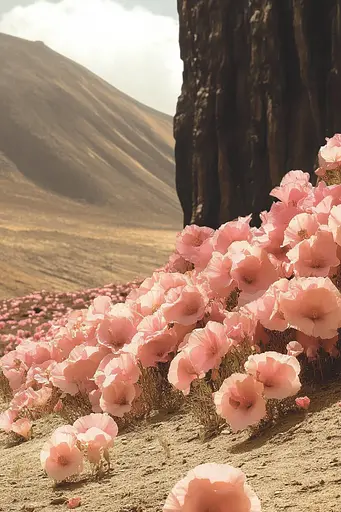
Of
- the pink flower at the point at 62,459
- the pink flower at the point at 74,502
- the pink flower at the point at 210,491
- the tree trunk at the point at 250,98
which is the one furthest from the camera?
the tree trunk at the point at 250,98

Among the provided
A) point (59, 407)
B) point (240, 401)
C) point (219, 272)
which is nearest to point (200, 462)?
point (240, 401)

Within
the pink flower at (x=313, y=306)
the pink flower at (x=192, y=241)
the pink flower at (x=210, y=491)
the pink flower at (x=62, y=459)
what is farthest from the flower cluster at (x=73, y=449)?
the pink flower at (x=192, y=241)

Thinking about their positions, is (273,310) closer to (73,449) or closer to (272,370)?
(272,370)

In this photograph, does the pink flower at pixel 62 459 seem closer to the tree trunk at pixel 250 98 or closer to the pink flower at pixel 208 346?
the pink flower at pixel 208 346

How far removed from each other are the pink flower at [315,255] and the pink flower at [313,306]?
0.78 feet

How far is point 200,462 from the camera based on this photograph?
2.39 metres

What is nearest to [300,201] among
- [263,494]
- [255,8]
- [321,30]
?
[263,494]

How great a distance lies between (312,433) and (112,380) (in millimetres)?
1132

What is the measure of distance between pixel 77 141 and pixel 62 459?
84.7m

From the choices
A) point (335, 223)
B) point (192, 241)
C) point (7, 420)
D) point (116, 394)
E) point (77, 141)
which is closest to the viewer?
point (335, 223)

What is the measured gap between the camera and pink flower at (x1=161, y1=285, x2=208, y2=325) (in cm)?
315

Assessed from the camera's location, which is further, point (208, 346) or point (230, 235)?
point (230, 235)

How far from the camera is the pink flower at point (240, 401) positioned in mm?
2369

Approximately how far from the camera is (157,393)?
3387 mm
